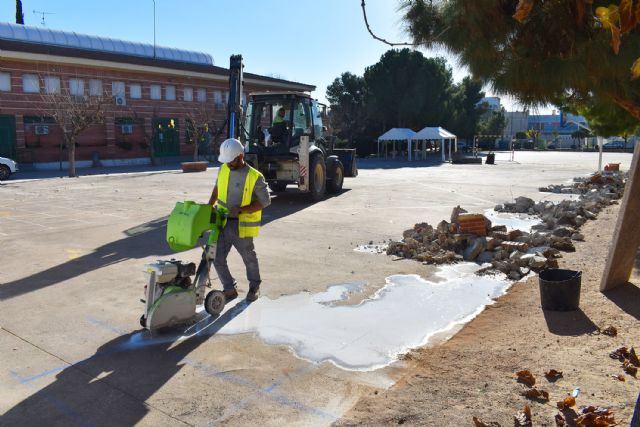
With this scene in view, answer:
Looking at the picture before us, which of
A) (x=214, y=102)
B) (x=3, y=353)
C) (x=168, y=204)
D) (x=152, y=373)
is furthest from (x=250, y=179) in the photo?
(x=214, y=102)

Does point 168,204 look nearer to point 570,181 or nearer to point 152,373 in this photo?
point 152,373

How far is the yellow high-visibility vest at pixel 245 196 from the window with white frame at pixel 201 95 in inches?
1574

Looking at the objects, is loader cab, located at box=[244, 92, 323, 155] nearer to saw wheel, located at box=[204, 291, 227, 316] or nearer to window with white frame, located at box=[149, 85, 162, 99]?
saw wheel, located at box=[204, 291, 227, 316]

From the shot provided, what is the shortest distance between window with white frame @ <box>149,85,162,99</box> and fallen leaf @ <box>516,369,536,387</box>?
40.0 meters

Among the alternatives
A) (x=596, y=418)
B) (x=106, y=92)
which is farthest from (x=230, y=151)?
(x=106, y=92)

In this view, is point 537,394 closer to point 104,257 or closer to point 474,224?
point 474,224

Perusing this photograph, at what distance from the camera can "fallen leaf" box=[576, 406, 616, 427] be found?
3232mm

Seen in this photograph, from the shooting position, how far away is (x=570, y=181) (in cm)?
2266

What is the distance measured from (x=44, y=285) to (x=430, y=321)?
186 inches

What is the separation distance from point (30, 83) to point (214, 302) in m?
33.4

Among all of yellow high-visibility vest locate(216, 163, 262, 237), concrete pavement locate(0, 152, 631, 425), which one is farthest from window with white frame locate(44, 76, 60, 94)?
yellow high-visibility vest locate(216, 163, 262, 237)

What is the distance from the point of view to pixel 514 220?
11.8 m

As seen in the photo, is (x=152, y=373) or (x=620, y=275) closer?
(x=152, y=373)

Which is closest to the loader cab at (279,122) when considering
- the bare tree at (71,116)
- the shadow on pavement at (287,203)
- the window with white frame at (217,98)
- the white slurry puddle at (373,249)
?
the shadow on pavement at (287,203)
